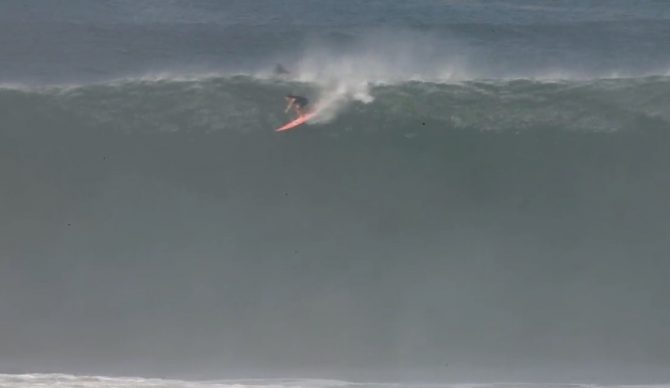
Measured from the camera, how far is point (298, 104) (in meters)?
22.2

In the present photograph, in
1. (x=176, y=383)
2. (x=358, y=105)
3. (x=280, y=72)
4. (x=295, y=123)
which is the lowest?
(x=176, y=383)

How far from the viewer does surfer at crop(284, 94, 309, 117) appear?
22.1 metres

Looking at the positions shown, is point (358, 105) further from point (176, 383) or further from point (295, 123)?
point (176, 383)

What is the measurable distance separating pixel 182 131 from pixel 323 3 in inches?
159

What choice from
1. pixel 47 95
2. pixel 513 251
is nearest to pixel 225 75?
pixel 47 95

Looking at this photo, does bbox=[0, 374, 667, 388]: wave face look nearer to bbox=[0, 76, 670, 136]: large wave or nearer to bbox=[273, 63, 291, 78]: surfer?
bbox=[0, 76, 670, 136]: large wave

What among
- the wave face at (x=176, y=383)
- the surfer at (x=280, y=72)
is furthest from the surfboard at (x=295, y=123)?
the wave face at (x=176, y=383)

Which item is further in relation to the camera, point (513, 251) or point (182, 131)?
point (182, 131)

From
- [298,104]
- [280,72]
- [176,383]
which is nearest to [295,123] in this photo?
[298,104]

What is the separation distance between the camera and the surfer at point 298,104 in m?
22.1

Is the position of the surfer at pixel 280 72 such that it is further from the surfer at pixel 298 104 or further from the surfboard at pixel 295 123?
the surfboard at pixel 295 123

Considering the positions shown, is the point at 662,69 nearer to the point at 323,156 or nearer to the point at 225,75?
the point at 323,156

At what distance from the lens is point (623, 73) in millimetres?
23016

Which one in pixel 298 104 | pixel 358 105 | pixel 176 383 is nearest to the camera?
pixel 176 383
